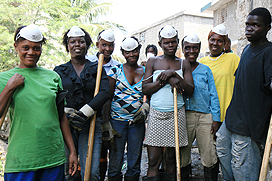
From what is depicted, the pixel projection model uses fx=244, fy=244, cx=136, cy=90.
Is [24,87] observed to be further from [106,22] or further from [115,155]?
[106,22]

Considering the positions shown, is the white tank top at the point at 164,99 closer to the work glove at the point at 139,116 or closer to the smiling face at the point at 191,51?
the work glove at the point at 139,116

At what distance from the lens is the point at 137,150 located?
316cm

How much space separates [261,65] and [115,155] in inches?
79.4

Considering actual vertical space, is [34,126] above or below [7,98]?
below

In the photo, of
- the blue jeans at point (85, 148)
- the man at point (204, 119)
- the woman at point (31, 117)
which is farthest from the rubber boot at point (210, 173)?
the woman at point (31, 117)

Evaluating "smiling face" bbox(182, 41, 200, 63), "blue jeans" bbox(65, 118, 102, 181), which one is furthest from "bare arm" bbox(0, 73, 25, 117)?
"smiling face" bbox(182, 41, 200, 63)

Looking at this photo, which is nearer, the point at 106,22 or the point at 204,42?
the point at 106,22

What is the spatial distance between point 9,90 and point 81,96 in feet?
3.30

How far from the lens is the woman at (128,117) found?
10.3 feet

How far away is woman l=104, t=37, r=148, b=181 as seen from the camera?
3150 millimetres

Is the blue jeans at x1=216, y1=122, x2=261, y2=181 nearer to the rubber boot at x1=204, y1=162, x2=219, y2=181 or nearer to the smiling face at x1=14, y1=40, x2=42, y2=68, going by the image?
the rubber boot at x1=204, y1=162, x2=219, y2=181

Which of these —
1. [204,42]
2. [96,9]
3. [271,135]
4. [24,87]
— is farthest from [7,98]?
[204,42]

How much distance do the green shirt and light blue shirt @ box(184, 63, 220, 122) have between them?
1924mm

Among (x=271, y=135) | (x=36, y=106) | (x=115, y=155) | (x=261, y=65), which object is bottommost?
(x=115, y=155)
